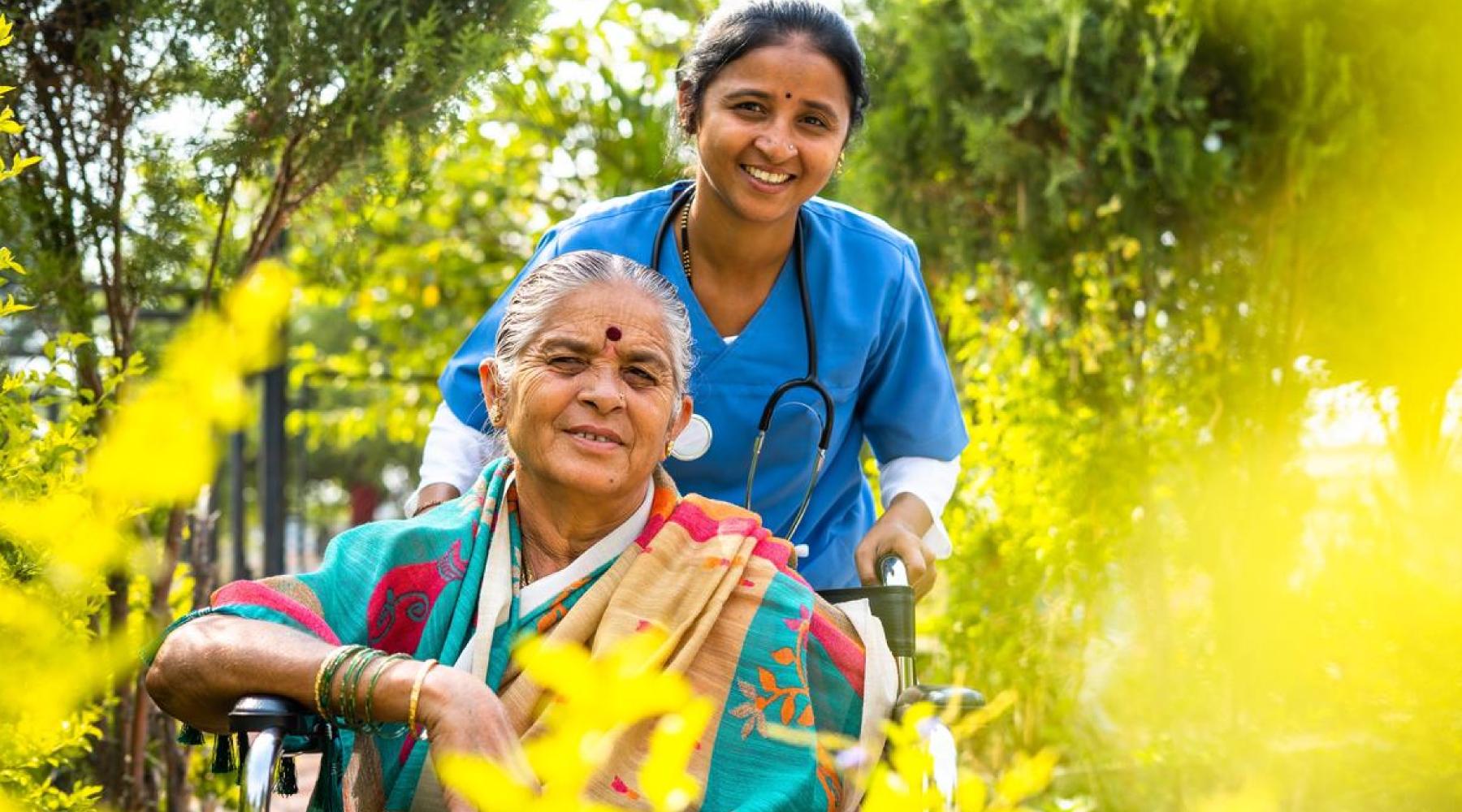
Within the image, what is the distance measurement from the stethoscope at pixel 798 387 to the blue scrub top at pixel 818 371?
0.05ft

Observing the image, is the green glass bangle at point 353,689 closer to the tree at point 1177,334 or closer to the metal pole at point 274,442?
the tree at point 1177,334

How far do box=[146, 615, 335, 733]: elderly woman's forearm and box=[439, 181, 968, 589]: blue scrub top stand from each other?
751 mm

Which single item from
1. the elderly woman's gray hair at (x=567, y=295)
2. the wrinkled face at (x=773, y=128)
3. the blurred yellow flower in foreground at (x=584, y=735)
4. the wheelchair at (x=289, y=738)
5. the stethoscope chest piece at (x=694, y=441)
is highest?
the wrinkled face at (x=773, y=128)

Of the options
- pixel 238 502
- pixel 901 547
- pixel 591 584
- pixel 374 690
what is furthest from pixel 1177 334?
pixel 374 690

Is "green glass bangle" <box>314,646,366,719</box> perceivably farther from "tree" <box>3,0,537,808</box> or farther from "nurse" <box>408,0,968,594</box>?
"tree" <box>3,0,537,808</box>

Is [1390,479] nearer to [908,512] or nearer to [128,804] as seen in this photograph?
[908,512]

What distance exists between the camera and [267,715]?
66.0 inches

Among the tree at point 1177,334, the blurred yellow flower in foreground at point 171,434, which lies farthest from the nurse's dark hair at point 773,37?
the tree at point 1177,334

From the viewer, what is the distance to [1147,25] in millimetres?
4207

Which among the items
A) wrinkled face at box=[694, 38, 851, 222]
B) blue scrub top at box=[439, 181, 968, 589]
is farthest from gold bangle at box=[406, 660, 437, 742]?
wrinkled face at box=[694, 38, 851, 222]

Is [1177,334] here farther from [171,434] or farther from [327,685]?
[171,434]

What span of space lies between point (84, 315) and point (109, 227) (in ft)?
0.64

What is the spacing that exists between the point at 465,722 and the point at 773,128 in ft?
3.89

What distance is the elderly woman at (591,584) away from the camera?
6.40ft
